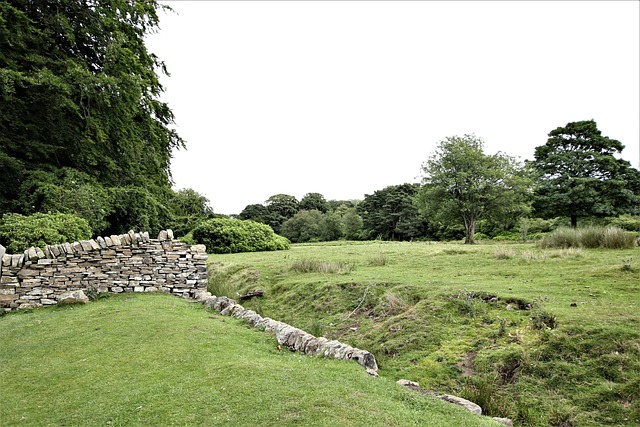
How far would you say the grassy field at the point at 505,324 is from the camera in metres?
5.27

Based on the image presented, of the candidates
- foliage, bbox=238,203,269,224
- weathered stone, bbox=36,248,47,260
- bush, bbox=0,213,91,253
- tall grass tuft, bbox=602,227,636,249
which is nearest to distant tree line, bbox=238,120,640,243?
tall grass tuft, bbox=602,227,636,249

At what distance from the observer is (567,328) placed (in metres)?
A: 6.25

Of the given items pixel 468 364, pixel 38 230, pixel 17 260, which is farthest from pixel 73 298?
pixel 468 364

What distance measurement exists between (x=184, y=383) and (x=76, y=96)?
14.3 meters

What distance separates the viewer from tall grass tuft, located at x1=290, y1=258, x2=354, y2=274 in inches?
522

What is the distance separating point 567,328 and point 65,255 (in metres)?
12.1

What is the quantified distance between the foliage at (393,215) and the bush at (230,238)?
1128 inches

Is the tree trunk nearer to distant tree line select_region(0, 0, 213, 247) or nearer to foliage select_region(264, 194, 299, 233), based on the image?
distant tree line select_region(0, 0, 213, 247)

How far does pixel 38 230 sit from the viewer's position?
10633mm

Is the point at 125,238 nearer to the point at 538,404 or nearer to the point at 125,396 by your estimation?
the point at 125,396

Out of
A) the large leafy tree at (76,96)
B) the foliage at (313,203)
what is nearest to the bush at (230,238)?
the large leafy tree at (76,96)

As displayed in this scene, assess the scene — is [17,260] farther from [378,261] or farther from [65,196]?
[378,261]

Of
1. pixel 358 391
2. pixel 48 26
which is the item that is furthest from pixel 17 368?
pixel 48 26

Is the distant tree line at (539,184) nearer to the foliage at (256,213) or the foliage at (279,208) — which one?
the foliage at (279,208)
